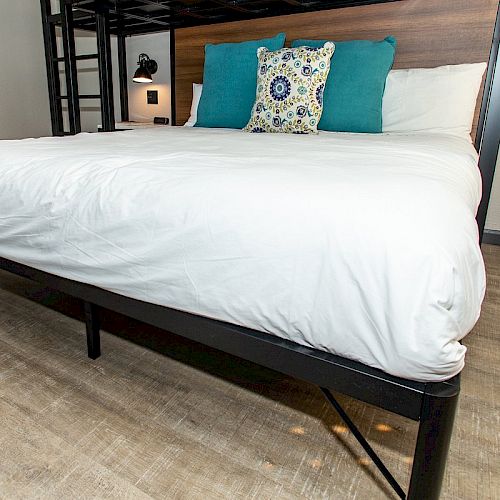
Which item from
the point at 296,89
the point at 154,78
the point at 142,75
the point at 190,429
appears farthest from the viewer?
the point at 154,78

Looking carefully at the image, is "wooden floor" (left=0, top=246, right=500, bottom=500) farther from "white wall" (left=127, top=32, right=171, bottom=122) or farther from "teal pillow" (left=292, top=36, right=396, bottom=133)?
"white wall" (left=127, top=32, right=171, bottom=122)

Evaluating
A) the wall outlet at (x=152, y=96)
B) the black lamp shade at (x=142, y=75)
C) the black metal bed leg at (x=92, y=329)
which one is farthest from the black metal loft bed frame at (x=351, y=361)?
the wall outlet at (x=152, y=96)

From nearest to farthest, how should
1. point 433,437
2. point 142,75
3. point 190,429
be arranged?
point 433,437 → point 190,429 → point 142,75

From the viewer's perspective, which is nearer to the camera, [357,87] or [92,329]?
[92,329]

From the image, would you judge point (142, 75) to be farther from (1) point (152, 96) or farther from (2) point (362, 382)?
(2) point (362, 382)

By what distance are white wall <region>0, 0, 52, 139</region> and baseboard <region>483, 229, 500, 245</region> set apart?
13.5 feet

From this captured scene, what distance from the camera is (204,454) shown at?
1.06 m

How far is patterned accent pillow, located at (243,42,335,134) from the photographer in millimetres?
2117

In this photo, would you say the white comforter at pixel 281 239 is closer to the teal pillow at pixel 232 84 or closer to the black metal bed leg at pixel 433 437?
the black metal bed leg at pixel 433 437

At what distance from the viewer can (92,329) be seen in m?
1.43

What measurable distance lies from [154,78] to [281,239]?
3677 millimetres

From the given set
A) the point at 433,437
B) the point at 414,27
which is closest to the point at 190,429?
the point at 433,437

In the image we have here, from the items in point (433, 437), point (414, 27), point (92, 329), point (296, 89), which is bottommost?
point (92, 329)

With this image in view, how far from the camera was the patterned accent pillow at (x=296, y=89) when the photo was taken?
2117 millimetres
